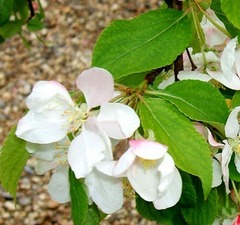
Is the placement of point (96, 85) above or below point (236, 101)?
above

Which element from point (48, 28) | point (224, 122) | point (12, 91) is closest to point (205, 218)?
point (224, 122)

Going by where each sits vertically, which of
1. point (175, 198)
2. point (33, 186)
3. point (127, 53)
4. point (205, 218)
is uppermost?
point (127, 53)

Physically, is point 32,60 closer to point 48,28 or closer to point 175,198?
point 48,28

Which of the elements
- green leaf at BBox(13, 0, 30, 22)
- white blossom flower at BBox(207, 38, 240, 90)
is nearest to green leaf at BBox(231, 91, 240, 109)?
white blossom flower at BBox(207, 38, 240, 90)

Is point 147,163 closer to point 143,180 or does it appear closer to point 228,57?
point 143,180

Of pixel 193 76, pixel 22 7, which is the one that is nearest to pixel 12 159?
pixel 193 76

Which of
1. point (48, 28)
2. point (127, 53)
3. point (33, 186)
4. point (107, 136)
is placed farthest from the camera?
point (48, 28)

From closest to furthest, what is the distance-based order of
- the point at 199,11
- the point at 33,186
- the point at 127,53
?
the point at 127,53 < the point at 199,11 < the point at 33,186

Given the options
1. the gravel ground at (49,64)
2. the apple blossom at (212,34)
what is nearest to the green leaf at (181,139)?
the apple blossom at (212,34)

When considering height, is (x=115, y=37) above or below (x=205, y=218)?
above
